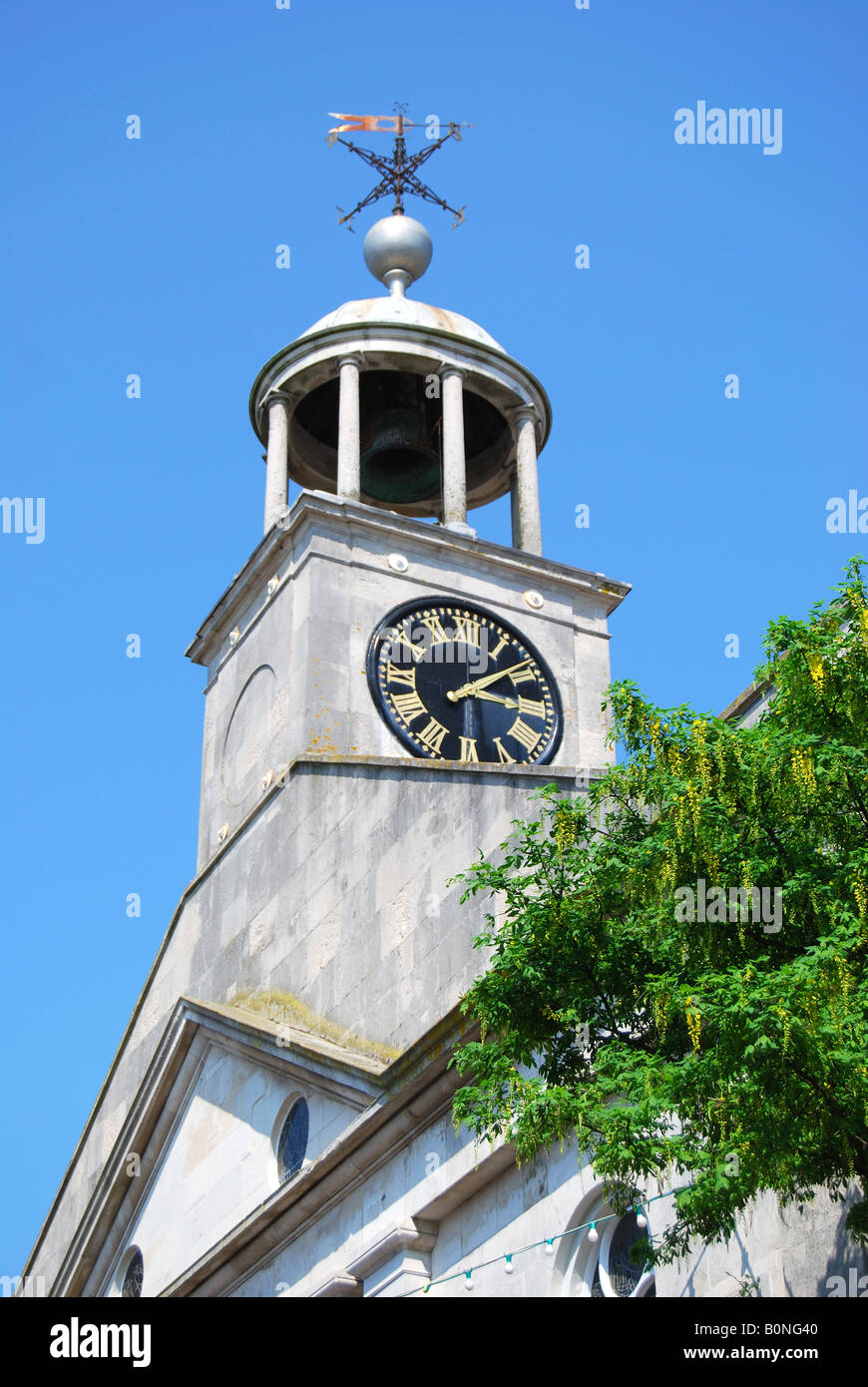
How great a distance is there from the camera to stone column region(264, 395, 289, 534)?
33.0m

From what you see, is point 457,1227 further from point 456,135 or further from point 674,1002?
point 456,135

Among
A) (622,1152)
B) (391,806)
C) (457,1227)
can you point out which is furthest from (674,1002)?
(391,806)

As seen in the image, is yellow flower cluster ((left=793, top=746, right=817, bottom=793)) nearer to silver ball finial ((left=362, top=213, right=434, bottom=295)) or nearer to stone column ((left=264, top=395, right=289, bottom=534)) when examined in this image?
stone column ((left=264, top=395, right=289, bottom=534))

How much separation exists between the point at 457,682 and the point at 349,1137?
11164 mm

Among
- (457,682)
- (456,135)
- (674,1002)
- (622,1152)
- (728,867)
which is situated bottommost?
(622,1152)

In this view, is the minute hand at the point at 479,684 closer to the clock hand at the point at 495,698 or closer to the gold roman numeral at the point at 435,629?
the clock hand at the point at 495,698

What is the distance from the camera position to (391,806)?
2372 cm

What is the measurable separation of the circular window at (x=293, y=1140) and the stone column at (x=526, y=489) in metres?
12.9

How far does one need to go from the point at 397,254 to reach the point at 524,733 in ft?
35.0

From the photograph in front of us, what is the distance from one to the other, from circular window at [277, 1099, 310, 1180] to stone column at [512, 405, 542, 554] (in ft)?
42.3

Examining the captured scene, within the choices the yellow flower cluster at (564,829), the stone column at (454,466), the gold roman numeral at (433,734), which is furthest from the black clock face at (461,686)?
the yellow flower cluster at (564,829)

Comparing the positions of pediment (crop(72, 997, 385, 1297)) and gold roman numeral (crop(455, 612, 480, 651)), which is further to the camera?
gold roman numeral (crop(455, 612, 480, 651))

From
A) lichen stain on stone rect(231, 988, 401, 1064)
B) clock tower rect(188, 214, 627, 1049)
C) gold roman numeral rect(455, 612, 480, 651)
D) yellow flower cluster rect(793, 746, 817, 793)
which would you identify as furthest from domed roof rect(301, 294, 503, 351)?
yellow flower cluster rect(793, 746, 817, 793)

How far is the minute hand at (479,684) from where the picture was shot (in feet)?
98.6
